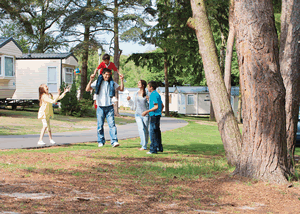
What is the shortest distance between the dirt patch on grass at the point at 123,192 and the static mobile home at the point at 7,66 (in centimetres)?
1868

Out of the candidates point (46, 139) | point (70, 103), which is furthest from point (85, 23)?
point (46, 139)

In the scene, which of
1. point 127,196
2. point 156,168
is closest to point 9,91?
point 156,168

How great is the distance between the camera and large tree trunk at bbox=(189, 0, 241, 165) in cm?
620

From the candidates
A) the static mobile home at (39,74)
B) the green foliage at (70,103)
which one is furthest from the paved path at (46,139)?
the static mobile home at (39,74)

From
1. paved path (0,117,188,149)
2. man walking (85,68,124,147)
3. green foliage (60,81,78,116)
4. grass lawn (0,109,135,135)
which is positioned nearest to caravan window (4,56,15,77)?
green foliage (60,81,78,116)

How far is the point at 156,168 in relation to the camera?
601 centimetres

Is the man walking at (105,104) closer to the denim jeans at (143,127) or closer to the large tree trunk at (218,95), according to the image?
the denim jeans at (143,127)

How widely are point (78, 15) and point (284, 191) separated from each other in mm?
25051

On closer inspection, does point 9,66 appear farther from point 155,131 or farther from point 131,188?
point 131,188

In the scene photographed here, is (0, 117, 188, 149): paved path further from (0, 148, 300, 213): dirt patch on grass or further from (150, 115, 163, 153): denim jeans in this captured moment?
(0, 148, 300, 213): dirt patch on grass

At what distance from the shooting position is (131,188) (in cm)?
457

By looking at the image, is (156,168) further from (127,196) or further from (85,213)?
(85,213)

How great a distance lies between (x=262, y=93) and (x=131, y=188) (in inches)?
90.6

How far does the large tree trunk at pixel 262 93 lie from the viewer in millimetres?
5066
